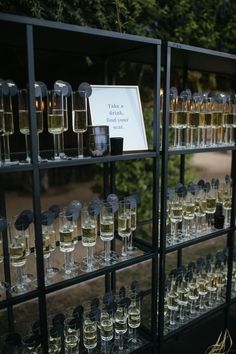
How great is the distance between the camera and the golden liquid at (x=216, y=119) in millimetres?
1847

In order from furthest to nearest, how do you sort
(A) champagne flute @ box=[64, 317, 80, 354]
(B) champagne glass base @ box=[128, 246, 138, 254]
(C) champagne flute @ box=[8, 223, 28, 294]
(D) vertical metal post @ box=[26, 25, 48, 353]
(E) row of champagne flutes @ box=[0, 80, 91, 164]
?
(B) champagne glass base @ box=[128, 246, 138, 254] < (A) champagne flute @ box=[64, 317, 80, 354] < (C) champagne flute @ box=[8, 223, 28, 294] < (E) row of champagne flutes @ box=[0, 80, 91, 164] < (D) vertical metal post @ box=[26, 25, 48, 353]

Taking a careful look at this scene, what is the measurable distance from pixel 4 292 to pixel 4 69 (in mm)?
2263

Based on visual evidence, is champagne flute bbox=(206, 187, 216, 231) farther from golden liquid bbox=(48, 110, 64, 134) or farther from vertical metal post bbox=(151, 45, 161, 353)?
golden liquid bbox=(48, 110, 64, 134)

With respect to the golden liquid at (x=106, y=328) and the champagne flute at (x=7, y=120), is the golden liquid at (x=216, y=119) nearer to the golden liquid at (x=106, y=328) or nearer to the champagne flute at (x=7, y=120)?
the champagne flute at (x=7, y=120)

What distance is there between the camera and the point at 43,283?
130 cm

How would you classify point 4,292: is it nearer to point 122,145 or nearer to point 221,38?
point 122,145

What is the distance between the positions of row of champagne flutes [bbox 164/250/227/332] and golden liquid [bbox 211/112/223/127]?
0.90 meters

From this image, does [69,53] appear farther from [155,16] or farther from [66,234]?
[155,16]

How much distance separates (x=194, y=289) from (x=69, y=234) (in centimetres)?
105

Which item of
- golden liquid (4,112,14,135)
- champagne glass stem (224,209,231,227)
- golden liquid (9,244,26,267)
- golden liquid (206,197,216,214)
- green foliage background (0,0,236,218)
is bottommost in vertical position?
champagne glass stem (224,209,231,227)

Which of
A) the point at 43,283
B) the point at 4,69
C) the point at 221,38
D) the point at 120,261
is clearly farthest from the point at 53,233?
the point at 221,38

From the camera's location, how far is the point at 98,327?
5.81 feet

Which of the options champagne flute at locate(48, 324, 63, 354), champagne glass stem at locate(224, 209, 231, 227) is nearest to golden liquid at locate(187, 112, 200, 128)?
Answer: champagne glass stem at locate(224, 209, 231, 227)

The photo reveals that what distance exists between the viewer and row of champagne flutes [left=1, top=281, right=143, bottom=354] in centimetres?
155
